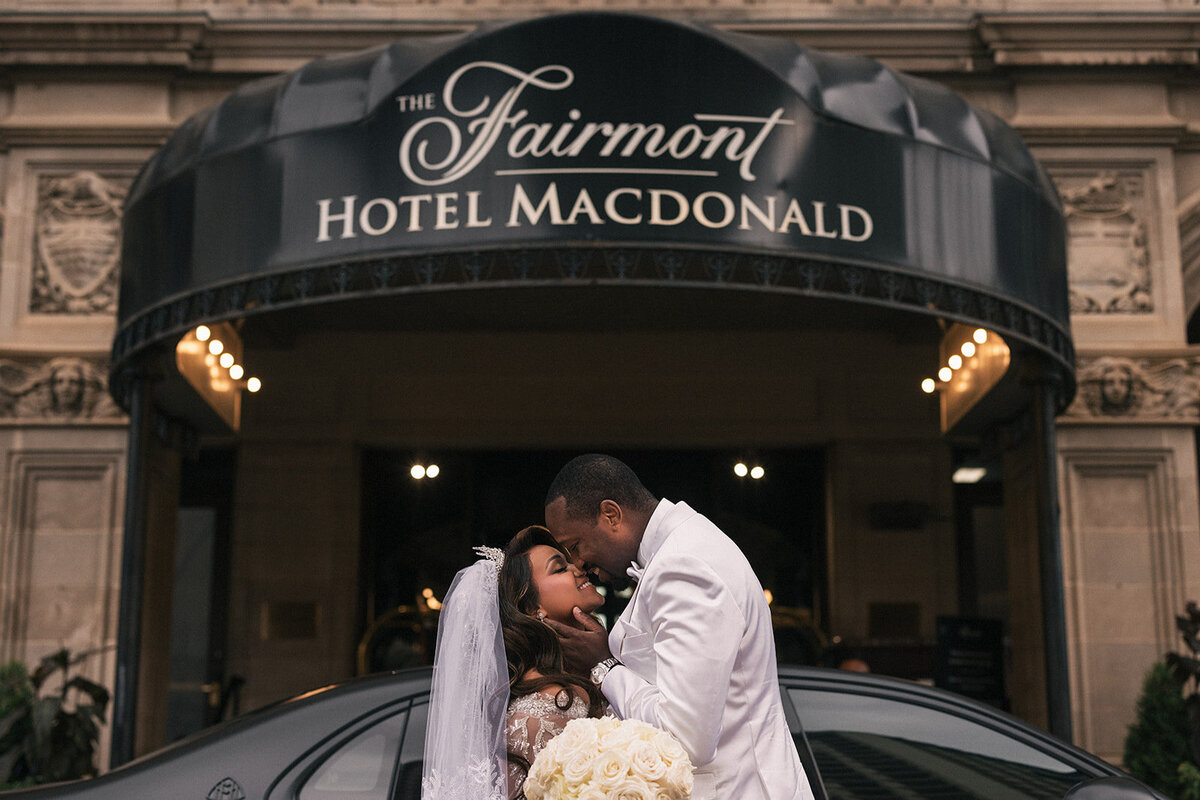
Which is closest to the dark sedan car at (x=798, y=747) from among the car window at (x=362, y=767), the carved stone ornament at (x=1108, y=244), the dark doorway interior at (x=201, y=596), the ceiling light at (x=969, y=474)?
the car window at (x=362, y=767)

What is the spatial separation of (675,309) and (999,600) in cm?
439

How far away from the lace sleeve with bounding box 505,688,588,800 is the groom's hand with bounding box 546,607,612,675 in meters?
0.15

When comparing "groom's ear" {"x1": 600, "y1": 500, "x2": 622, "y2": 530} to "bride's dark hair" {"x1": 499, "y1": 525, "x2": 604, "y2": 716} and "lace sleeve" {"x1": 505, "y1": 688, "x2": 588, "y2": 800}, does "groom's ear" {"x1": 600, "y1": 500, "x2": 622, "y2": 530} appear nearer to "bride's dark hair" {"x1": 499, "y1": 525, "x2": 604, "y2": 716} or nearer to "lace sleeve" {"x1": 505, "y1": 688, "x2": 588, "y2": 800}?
"bride's dark hair" {"x1": 499, "y1": 525, "x2": 604, "y2": 716}

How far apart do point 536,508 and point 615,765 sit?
9748 millimetres

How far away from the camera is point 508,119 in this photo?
7.34 meters

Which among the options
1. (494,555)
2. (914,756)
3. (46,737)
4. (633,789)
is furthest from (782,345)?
(633,789)

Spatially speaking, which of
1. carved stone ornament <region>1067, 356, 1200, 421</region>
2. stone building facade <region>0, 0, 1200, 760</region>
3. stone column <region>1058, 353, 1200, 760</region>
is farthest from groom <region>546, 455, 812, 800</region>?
carved stone ornament <region>1067, 356, 1200, 421</region>

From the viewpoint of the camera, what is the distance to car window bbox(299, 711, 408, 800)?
157 inches

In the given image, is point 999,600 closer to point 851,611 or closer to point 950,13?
point 851,611

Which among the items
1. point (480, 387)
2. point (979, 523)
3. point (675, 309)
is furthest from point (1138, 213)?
point (480, 387)

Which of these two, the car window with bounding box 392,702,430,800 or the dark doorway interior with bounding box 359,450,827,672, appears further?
the dark doorway interior with bounding box 359,450,827,672

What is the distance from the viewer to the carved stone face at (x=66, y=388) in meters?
10.8

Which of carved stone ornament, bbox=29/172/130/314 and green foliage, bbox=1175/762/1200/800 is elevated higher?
carved stone ornament, bbox=29/172/130/314

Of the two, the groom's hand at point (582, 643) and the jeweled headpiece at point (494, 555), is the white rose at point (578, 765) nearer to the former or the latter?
the groom's hand at point (582, 643)
